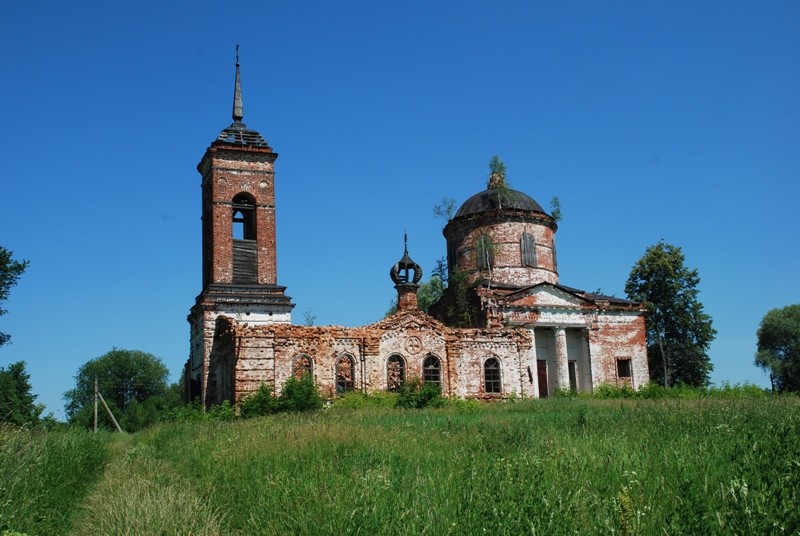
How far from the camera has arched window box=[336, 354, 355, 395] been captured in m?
29.2

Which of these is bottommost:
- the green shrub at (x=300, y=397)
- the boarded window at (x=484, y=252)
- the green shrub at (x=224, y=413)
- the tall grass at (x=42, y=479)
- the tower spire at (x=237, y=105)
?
the tall grass at (x=42, y=479)

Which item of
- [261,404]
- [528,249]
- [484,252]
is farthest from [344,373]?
[528,249]

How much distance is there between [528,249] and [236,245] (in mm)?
14151

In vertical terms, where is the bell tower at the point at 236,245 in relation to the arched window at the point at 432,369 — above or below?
above

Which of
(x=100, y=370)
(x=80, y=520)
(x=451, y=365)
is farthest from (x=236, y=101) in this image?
(x=100, y=370)

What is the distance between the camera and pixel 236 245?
33.0 meters

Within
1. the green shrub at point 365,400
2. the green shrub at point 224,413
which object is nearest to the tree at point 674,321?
the green shrub at point 365,400

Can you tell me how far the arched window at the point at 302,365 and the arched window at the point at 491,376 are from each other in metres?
7.26

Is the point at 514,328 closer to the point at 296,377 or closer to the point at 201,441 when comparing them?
the point at 296,377

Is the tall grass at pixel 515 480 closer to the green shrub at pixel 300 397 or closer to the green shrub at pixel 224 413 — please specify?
the green shrub at pixel 300 397

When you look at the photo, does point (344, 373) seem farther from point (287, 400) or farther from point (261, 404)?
point (261, 404)

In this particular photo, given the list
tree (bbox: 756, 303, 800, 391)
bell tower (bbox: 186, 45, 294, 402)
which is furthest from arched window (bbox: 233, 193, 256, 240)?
tree (bbox: 756, 303, 800, 391)

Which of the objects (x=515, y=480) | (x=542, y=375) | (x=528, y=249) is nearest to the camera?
(x=515, y=480)

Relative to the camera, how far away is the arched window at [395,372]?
97.5 ft
